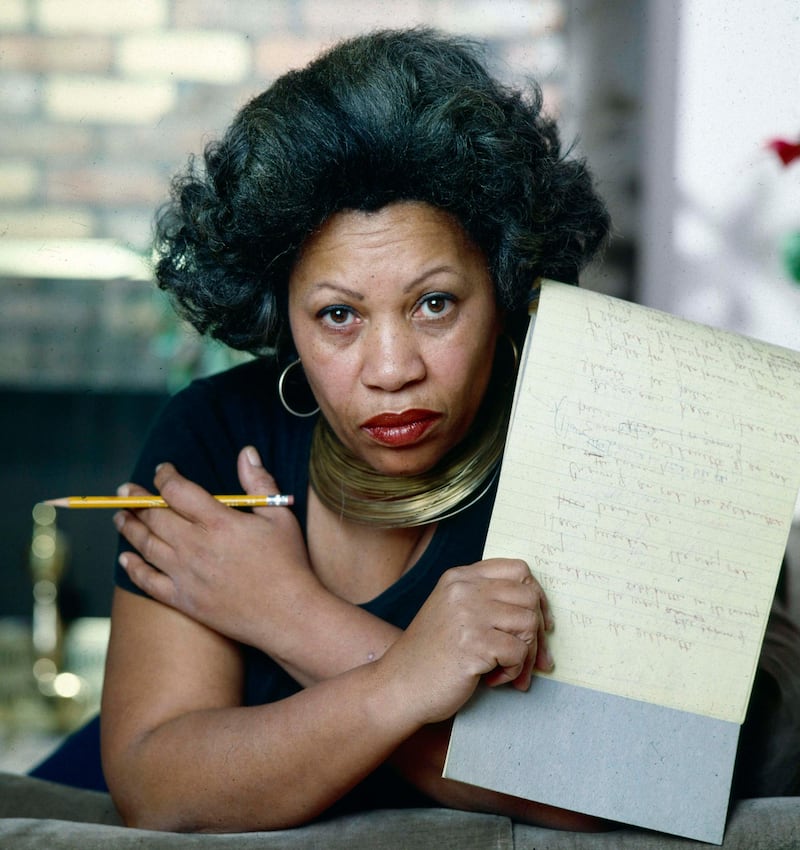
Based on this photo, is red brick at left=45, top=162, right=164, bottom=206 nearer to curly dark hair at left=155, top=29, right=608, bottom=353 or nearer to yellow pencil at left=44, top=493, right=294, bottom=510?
curly dark hair at left=155, top=29, right=608, bottom=353

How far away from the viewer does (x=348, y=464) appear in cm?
125

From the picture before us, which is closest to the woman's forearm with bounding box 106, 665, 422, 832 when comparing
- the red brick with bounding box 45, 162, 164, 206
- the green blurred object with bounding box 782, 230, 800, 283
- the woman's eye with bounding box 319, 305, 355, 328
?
the woman's eye with bounding box 319, 305, 355, 328

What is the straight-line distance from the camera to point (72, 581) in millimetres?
3021

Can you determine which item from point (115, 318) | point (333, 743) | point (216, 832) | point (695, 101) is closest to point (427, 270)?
point (333, 743)

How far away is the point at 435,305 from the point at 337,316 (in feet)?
0.34

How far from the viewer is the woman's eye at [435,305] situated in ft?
3.63

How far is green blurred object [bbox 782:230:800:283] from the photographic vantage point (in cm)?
185

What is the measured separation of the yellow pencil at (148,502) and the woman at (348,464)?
17mm

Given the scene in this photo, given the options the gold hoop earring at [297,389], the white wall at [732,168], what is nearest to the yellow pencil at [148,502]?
the gold hoop earring at [297,389]

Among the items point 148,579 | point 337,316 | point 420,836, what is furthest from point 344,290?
point 420,836

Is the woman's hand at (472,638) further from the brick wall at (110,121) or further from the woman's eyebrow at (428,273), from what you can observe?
the brick wall at (110,121)

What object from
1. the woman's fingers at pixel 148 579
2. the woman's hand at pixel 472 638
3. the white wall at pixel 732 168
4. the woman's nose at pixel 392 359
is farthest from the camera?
the white wall at pixel 732 168

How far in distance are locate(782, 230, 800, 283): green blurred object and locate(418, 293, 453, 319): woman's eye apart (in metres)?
0.96

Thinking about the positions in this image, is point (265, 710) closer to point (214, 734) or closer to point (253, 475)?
point (214, 734)
